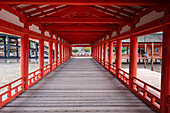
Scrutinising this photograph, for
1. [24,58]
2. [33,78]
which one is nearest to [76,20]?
[24,58]

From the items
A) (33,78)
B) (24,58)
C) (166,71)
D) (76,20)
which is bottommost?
(33,78)

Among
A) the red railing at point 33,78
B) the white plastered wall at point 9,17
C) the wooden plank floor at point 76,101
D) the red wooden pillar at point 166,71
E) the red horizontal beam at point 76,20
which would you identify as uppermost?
the red horizontal beam at point 76,20

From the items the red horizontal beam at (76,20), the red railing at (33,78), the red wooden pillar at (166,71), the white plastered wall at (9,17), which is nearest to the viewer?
the red wooden pillar at (166,71)

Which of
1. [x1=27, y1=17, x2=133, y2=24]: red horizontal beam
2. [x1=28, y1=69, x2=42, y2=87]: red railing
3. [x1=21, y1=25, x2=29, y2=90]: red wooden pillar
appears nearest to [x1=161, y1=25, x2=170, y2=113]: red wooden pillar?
[x1=27, y1=17, x2=133, y2=24]: red horizontal beam

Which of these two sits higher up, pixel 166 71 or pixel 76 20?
pixel 76 20

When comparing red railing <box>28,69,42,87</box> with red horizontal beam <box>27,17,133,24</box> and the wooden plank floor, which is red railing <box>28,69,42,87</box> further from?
red horizontal beam <box>27,17,133,24</box>

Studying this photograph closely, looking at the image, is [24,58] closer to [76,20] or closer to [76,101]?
[76,20]

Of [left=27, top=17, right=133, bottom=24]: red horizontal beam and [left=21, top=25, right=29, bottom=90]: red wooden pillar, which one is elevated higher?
[left=27, top=17, right=133, bottom=24]: red horizontal beam

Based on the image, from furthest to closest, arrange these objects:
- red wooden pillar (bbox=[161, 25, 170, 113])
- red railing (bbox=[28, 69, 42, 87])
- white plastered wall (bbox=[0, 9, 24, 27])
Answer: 1. red railing (bbox=[28, 69, 42, 87])
2. white plastered wall (bbox=[0, 9, 24, 27])
3. red wooden pillar (bbox=[161, 25, 170, 113])

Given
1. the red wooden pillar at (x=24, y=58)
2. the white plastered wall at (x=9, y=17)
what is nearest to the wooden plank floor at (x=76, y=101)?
the red wooden pillar at (x=24, y=58)

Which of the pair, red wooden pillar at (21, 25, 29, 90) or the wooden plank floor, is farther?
red wooden pillar at (21, 25, 29, 90)

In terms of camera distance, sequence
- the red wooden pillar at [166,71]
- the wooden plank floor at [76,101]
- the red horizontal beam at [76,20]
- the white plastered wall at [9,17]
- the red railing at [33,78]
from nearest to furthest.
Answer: the red wooden pillar at [166,71] → the wooden plank floor at [76,101] → the white plastered wall at [9,17] → the red horizontal beam at [76,20] → the red railing at [33,78]

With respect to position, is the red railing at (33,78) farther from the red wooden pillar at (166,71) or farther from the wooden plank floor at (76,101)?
the red wooden pillar at (166,71)

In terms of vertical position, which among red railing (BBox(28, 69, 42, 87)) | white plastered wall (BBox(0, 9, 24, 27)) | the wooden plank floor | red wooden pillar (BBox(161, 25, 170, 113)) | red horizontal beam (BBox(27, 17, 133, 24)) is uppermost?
red horizontal beam (BBox(27, 17, 133, 24))
